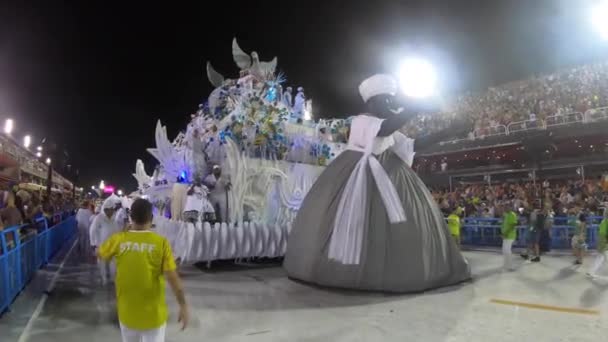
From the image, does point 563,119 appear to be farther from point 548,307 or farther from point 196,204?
point 196,204

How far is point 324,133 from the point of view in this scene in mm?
10180

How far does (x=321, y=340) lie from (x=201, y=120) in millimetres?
6513

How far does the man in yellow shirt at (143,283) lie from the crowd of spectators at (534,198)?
11.0 m

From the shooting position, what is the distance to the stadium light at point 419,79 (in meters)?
5.53

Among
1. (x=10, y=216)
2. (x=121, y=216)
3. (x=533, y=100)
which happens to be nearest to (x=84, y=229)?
(x=121, y=216)

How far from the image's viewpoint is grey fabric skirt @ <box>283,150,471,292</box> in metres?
5.48

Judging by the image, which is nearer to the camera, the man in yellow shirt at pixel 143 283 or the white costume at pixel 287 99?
the man in yellow shirt at pixel 143 283

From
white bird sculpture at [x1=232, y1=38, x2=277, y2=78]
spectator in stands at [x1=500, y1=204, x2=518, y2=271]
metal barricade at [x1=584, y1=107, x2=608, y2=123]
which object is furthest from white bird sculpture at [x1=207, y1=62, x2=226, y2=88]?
metal barricade at [x1=584, y1=107, x2=608, y2=123]

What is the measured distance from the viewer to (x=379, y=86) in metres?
6.14

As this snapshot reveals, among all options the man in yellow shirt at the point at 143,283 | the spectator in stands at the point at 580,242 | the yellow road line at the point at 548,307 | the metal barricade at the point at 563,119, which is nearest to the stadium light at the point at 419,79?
the yellow road line at the point at 548,307

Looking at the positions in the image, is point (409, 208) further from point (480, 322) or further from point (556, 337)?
point (556, 337)

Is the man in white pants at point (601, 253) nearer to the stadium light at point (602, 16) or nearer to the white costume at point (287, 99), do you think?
the white costume at point (287, 99)

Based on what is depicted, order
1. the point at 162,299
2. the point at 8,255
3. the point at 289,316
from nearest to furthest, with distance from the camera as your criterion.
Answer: the point at 162,299
the point at 289,316
the point at 8,255

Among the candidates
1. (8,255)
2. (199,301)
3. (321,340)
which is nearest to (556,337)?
(321,340)
